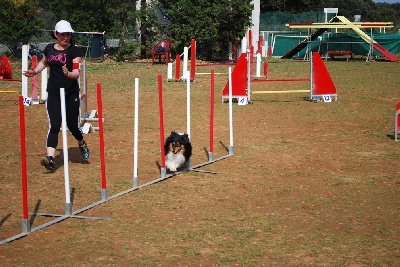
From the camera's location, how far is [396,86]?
2145cm

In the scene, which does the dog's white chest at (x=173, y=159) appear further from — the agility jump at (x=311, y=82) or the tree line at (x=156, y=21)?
the tree line at (x=156, y=21)

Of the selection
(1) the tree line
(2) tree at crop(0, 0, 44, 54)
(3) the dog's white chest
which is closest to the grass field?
(3) the dog's white chest

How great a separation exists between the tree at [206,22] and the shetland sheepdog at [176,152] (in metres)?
24.8

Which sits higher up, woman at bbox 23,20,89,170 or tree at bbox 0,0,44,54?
tree at bbox 0,0,44,54

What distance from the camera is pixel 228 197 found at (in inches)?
308

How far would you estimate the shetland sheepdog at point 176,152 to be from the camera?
895 centimetres

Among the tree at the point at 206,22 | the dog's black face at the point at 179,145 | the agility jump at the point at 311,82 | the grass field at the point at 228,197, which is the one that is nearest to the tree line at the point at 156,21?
the tree at the point at 206,22

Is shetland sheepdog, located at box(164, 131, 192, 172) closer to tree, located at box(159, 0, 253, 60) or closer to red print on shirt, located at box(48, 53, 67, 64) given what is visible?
red print on shirt, located at box(48, 53, 67, 64)

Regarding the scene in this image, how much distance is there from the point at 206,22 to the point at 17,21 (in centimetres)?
864

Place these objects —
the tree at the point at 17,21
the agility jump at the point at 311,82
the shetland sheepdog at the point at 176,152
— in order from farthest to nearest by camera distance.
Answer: the tree at the point at 17,21
the agility jump at the point at 311,82
the shetland sheepdog at the point at 176,152

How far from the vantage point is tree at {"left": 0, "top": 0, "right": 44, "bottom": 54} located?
102ft

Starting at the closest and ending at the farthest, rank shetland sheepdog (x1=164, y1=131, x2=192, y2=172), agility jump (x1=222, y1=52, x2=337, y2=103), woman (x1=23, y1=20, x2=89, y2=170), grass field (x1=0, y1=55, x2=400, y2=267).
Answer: grass field (x1=0, y1=55, x2=400, y2=267), woman (x1=23, y1=20, x2=89, y2=170), shetland sheepdog (x1=164, y1=131, x2=192, y2=172), agility jump (x1=222, y1=52, x2=337, y2=103)

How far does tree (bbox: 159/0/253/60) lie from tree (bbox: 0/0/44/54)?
6.30 metres

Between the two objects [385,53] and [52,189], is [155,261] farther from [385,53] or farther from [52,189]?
[385,53]
